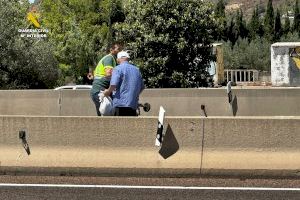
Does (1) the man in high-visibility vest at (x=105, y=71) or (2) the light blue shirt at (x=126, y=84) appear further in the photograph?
(1) the man in high-visibility vest at (x=105, y=71)

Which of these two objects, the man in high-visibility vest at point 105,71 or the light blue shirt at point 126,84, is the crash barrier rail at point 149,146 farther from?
the man in high-visibility vest at point 105,71

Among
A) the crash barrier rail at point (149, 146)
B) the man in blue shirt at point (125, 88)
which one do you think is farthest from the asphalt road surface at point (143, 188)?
the man in blue shirt at point (125, 88)

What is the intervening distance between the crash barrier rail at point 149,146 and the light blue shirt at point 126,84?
0.98 metres

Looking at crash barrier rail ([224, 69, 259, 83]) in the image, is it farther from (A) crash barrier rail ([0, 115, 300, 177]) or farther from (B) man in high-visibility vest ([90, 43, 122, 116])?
(A) crash barrier rail ([0, 115, 300, 177])

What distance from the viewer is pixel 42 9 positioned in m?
54.9

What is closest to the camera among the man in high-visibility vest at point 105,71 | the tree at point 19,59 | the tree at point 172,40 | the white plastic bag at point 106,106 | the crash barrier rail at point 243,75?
the white plastic bag at point 106,106

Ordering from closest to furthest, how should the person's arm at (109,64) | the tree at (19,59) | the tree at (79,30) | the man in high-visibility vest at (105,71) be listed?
the man in high-visibility vest at (105,71) < the person's arm at (109,64) < the tree at (19,59) < the tree at (79,30)

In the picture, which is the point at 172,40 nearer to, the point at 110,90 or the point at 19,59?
the point at 19,59

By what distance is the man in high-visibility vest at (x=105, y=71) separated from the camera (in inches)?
462

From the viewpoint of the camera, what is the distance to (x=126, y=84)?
10.5m

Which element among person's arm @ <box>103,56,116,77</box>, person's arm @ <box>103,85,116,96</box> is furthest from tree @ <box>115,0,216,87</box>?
person's arm @ <box>103,85,116,96</box>

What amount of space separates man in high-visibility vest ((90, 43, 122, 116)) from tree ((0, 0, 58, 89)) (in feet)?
50.9

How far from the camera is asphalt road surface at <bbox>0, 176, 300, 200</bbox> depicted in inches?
310

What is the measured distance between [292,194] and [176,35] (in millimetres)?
19777
